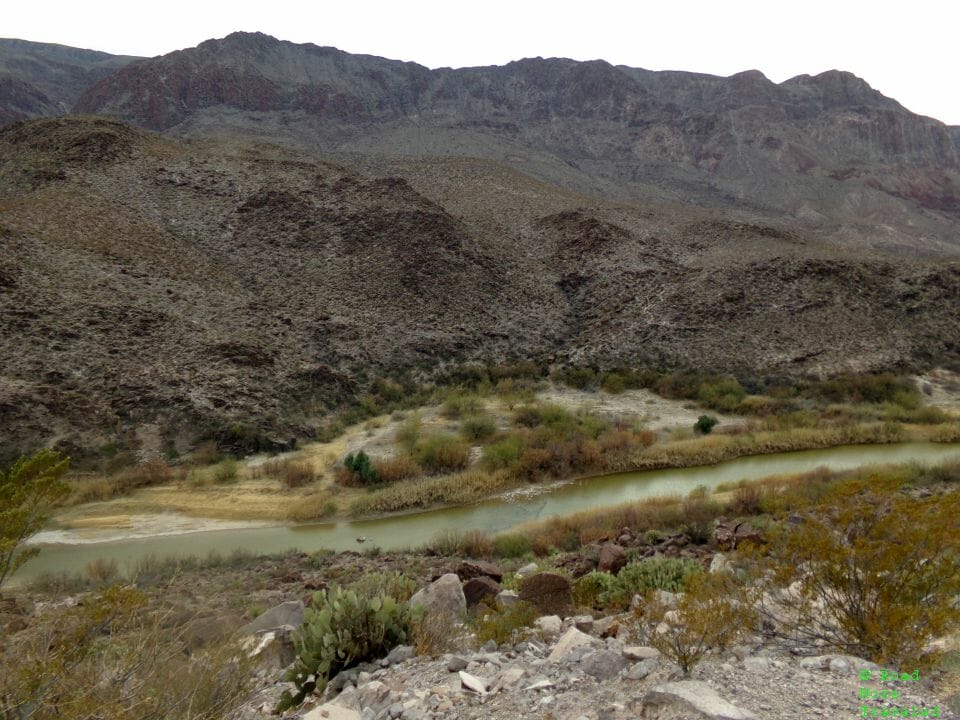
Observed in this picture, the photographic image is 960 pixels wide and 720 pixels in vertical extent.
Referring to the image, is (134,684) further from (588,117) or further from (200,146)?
(588,117)

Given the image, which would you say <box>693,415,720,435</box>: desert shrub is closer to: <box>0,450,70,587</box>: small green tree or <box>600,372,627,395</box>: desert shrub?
<box>600,372,627,395</box>: desert shrub

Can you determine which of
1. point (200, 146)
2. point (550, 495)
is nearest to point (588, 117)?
point (200, 146)

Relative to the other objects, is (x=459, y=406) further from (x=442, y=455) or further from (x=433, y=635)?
(x=433, y=635)

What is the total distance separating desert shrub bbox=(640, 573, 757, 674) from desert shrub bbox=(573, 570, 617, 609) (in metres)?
2.31

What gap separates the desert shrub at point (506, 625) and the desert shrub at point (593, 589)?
1191mm

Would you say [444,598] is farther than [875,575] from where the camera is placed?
Yes

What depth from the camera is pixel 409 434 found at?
26750 mm

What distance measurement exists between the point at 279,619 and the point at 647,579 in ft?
15.9

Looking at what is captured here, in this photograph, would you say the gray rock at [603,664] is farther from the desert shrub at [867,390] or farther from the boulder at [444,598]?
the desert shrub at [867,390]

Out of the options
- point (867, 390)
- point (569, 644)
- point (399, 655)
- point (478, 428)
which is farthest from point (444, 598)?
point (867, 390)

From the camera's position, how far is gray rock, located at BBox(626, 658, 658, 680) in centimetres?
541

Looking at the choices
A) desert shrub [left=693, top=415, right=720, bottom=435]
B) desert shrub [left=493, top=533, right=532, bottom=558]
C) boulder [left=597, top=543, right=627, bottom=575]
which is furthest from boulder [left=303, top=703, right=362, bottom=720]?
desert shrub [left=693, top=415, right=720, bottom=435]

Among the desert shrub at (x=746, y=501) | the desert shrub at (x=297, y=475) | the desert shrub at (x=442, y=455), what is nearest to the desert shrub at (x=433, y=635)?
the desert shrub at (x=746, y=501)

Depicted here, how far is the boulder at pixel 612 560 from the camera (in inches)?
428
